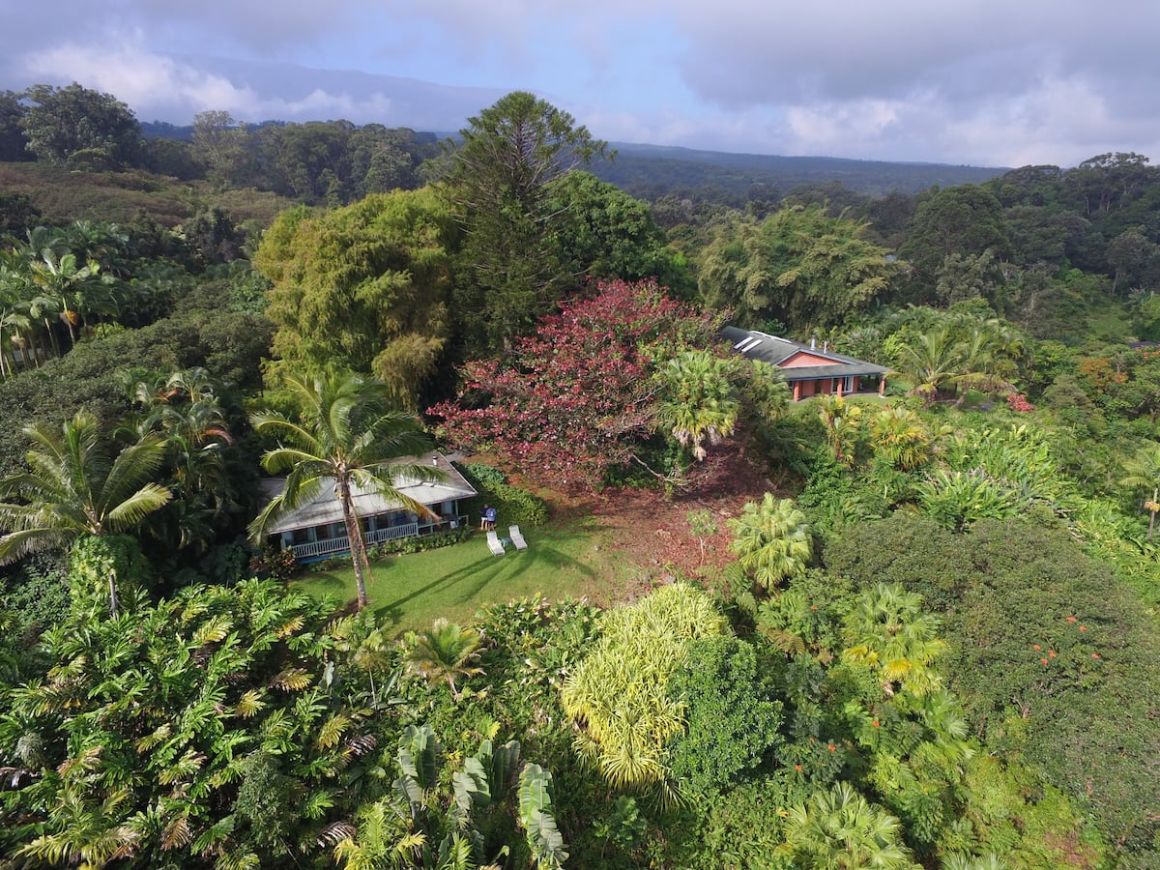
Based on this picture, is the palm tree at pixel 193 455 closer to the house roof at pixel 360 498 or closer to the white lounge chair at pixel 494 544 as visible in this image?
the house roof at pixel 360 498

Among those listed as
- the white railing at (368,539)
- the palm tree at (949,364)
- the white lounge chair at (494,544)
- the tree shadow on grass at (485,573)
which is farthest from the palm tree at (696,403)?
the palm tree at (949,364)

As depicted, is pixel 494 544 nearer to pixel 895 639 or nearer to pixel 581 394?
pixel 581 394

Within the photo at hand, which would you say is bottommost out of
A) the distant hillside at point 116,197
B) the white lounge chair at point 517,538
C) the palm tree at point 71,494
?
the white lounge chair at point 517,538

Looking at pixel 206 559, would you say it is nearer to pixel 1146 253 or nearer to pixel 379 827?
pixel 379 827

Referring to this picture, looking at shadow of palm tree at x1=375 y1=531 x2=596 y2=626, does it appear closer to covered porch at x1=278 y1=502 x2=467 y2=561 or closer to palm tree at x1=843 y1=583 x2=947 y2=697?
covered porch at x1=278 y1=502 x2=467 y2=561

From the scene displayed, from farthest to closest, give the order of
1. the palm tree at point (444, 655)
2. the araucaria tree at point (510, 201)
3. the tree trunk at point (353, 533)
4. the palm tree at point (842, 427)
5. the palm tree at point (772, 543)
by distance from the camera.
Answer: the araucaria tree at point (510, 201) < the palm tree at point (842, 427) < the palm tree at point (772, 543) < the tree trunk at point (353, 533) < the palm tree at point (444, 655)

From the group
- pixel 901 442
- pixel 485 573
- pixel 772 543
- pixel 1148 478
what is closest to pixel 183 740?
pixel 485 573
